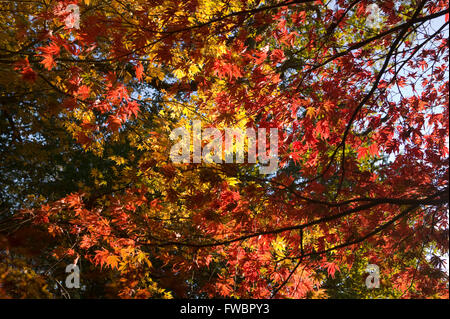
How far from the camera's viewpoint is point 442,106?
347cm

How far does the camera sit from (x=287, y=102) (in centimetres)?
330

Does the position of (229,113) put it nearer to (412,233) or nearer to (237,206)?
(237,206)

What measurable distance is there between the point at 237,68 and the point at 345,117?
1.32 meters

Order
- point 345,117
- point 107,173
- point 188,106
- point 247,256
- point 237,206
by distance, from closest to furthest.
→ point 237,206
point 247,256
point 345,117
point 188,106
point 107,173

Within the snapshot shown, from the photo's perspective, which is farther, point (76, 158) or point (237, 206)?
point (76, 158)

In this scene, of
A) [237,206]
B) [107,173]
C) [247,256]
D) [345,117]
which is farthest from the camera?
[107,173]

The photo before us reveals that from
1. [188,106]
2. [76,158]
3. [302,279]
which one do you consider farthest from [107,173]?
[302,279]

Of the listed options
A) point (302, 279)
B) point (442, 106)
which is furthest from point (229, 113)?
point (442, 106)

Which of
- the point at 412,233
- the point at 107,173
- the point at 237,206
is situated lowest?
the point at 412,233

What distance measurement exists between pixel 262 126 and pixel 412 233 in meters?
1.78
